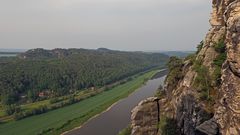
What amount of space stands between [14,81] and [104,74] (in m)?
39.8

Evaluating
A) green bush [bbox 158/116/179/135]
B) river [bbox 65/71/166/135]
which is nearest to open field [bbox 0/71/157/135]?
river [bbox 65/71/166/135]

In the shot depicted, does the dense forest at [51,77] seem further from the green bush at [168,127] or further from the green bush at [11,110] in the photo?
the green bush at [168,127]

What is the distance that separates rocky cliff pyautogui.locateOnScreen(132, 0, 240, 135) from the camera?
20000 mm

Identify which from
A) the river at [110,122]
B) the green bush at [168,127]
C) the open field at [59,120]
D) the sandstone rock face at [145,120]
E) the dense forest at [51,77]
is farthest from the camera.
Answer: the dense forest at [51,77]

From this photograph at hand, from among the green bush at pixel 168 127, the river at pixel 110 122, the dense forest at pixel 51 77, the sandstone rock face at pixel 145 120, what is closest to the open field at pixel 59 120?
the river at pixel 110 122

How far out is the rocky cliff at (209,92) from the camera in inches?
787

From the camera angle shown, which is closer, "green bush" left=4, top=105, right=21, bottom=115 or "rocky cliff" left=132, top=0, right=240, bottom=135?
"rocky cliff" left=132, top=0, right=240, bottom=135

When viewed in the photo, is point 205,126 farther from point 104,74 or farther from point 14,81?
point 104,74

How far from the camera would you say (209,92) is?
86.0ft

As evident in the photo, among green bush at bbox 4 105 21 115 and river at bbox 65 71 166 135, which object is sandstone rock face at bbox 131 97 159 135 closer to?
river at bbox 65 71 166 135

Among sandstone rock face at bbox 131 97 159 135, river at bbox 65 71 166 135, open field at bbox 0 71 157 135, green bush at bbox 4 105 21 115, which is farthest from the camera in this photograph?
green bush at bbox 4 105 21 115

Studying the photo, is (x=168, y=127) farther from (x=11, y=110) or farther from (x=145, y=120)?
(x=11, y=110)

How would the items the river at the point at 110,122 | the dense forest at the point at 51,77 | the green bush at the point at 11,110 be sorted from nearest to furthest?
1. the river at the point at 110,122
2. the green bush at the point at 11,110
3. the dense forest at the point at 51,77

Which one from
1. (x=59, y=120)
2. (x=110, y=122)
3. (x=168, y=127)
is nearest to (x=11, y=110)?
(x=59, y=120)
